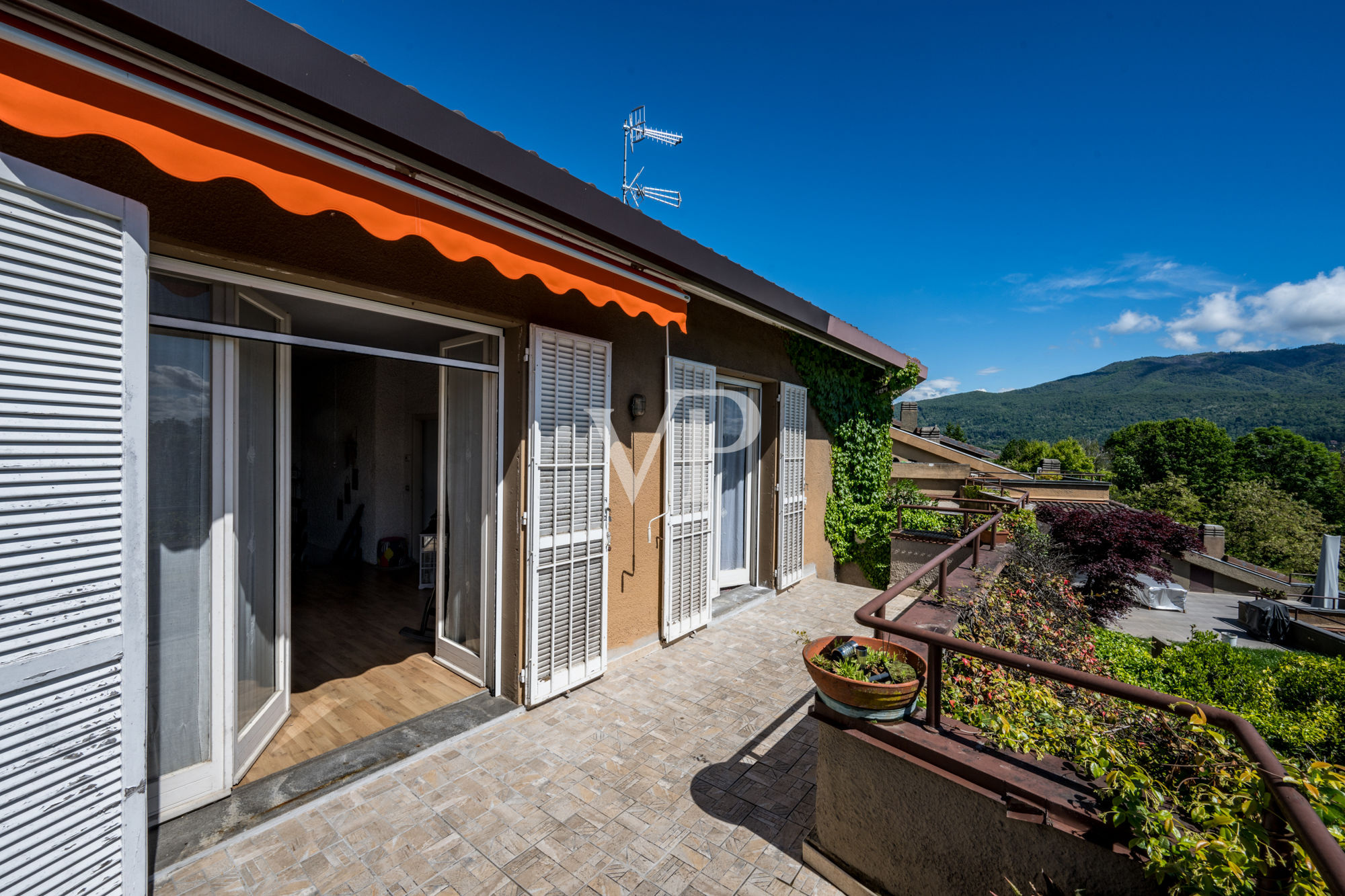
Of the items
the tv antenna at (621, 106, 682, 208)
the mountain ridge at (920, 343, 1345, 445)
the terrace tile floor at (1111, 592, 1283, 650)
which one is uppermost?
the mountain ridge at (920, 343, 1345, 445)

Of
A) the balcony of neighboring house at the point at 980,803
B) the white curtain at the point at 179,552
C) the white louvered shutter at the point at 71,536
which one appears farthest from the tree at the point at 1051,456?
the white louvered shutter at the point at 71,536

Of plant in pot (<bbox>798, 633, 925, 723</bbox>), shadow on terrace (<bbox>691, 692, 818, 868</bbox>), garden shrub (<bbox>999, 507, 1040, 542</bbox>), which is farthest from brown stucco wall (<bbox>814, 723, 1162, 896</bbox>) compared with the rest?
garden shrub (<bbox>999, 507, 1040, 542</bbox>)

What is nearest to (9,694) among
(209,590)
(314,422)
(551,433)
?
(209,590)

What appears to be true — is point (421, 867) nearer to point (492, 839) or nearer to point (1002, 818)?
point (492, 839)

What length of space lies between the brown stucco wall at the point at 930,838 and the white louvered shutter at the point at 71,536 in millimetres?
3461

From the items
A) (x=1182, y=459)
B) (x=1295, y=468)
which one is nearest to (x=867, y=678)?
(x=1182, y=459)

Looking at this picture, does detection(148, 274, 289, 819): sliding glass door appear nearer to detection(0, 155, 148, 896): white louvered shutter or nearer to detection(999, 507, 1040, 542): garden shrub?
detection(0, 155, 148, 896): white louvered shutter

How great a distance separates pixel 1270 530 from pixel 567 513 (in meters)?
53.7

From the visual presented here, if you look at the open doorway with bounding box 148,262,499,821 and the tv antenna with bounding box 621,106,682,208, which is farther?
the tv antenna with bounding box 621,106,682,208

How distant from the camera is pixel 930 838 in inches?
112

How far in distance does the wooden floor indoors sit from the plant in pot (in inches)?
145

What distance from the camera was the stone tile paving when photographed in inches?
123

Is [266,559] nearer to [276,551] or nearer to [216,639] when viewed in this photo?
[276,551]

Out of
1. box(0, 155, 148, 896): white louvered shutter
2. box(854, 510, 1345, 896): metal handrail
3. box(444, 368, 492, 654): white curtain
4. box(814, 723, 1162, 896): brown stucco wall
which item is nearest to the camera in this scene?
box(854, 510, 1345, 896): metal handrail
